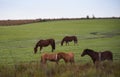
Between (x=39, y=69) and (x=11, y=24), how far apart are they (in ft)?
189

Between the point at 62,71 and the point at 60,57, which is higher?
the point at 62,71

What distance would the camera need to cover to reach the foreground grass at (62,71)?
13.2 metres

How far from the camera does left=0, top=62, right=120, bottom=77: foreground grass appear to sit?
13230mm

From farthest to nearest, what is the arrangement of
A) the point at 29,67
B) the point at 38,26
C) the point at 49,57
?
the point at 38,26 < the point at 49,57 < the point at 29,67

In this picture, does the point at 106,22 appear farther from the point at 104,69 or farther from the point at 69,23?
the point at 104,69

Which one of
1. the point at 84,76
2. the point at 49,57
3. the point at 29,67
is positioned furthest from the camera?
the point at 49,57

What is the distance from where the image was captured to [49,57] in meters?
19.7

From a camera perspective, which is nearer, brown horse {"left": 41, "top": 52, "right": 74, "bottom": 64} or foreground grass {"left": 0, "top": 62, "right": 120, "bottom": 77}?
foreground grass {"left": 0, "top": 62, "right": 120, "bottom": 77}

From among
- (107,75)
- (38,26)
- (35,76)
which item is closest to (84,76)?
(107,75)

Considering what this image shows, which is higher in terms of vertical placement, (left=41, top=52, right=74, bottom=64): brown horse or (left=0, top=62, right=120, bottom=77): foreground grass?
(left=0, top=62, right=120, bottom=77): foreground grass

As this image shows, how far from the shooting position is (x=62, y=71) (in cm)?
1395

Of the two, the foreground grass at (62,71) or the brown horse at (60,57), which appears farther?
the brown horse at (60,57)

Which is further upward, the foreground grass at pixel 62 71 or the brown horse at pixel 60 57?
the foreground grass at pixel 62 71

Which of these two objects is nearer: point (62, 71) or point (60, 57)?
point (62, 71)
